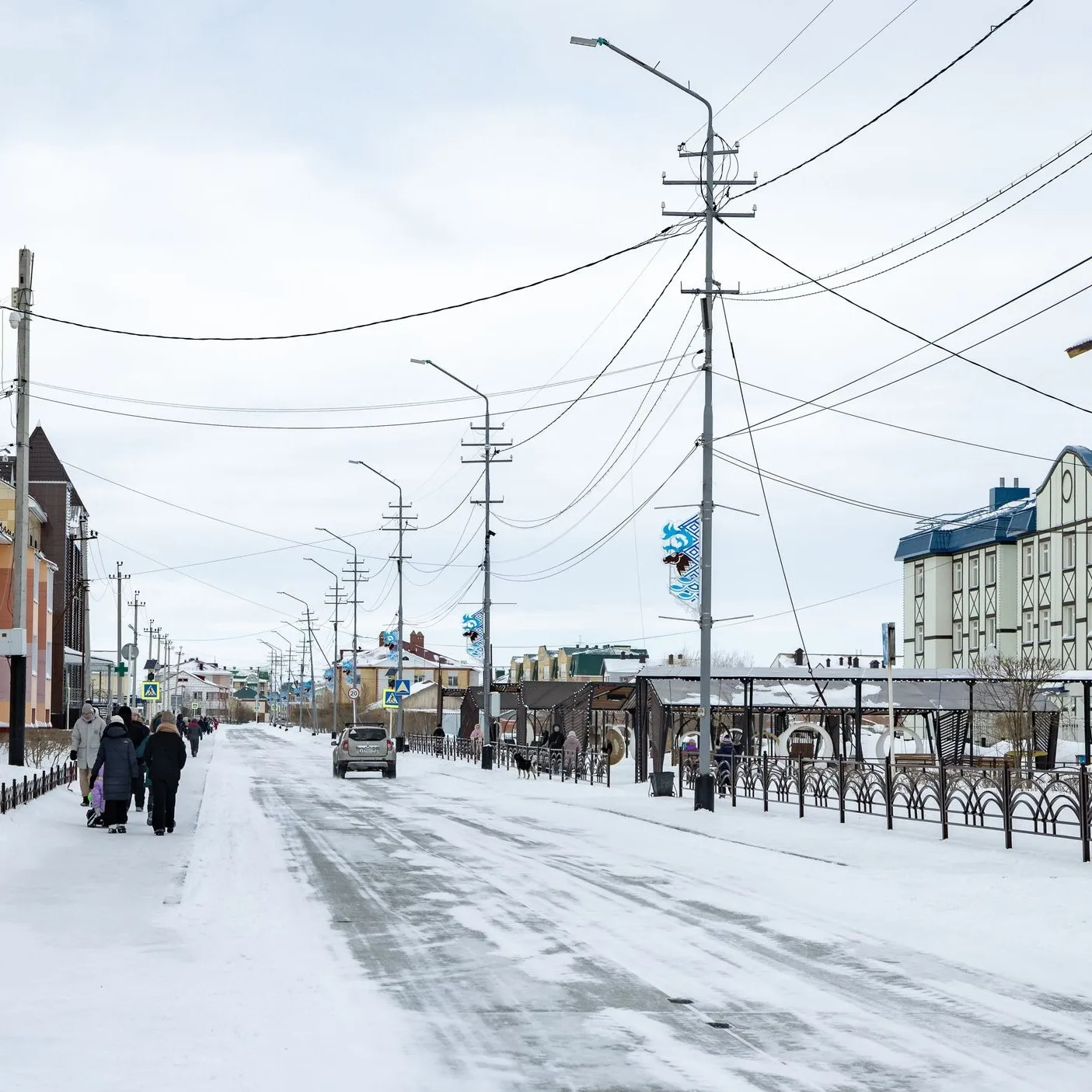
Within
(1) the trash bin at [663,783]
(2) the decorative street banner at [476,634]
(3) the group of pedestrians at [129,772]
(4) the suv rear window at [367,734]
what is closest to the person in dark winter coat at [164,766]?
(3) the group of pedestrians at [129,772]

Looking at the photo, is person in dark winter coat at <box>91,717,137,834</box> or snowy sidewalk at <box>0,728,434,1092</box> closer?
snowy sidewalk at <box>0,728,434,1092</box>

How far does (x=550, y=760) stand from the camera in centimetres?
4712

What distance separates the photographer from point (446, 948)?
11352 millimetres

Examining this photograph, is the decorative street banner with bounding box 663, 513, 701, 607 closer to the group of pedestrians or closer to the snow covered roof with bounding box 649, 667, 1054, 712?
the snow covered roof with bounding box 649, 667, 1054, 712

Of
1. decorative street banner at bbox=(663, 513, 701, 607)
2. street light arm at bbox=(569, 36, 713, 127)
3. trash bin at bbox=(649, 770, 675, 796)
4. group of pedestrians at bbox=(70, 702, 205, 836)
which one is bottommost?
trash bin at bbox=(649, 770, 675, 796)

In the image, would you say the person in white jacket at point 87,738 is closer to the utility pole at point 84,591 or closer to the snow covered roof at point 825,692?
the snow covered roof at point 825,692

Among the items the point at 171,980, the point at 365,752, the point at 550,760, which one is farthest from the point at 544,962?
the point at 550,760

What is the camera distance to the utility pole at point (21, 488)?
102 feet

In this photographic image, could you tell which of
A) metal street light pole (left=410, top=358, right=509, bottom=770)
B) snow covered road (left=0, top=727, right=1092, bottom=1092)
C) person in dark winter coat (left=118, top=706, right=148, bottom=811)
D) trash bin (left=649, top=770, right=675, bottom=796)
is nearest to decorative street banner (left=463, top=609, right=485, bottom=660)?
metal street light pole (left=410, top=358, right=509, bottom=770)

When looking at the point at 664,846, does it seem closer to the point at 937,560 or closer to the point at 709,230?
the point at 709,230

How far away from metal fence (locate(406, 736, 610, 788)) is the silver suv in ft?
13.6

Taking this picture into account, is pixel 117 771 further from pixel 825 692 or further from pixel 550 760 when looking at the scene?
pixel 825 692

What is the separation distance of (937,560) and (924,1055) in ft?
302

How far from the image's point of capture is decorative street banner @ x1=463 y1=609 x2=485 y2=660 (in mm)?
55094
